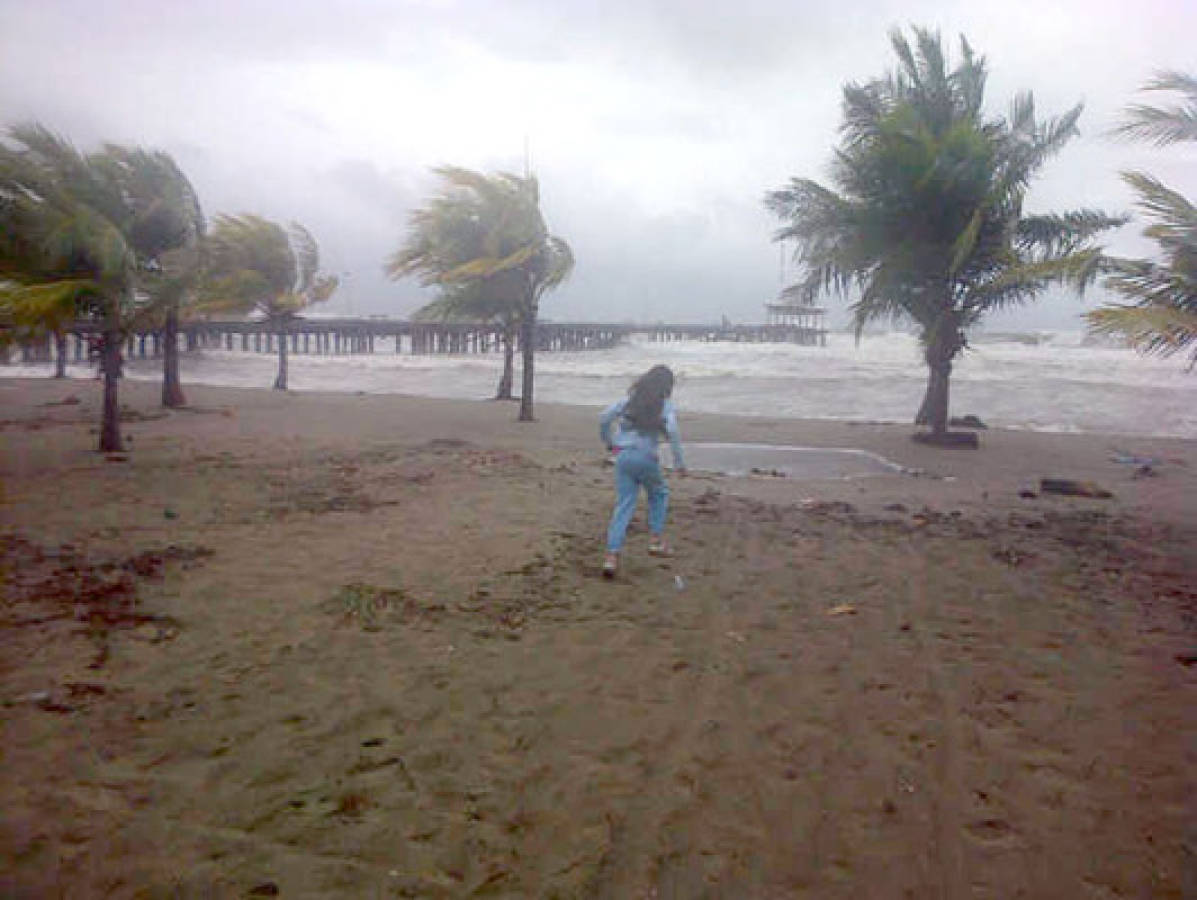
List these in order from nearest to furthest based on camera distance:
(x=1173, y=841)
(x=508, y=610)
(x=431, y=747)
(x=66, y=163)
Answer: (x=1173, y=841) → (x=431, y=747) → (x=508, y=610) → (x=66, y=163)

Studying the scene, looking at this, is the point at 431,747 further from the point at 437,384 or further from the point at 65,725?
the point at 437,384

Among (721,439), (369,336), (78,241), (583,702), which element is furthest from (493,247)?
(369,336)

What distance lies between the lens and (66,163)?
8.88 metres

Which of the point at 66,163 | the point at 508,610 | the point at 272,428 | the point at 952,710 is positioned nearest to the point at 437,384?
the point at 272,428

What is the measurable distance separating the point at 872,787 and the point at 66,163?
33.2 feet

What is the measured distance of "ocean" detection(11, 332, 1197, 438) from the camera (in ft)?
67.0

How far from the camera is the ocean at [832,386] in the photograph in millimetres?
20422

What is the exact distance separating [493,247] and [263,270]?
8167mm

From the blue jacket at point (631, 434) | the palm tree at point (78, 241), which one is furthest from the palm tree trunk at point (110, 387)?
the blue jacket at point (631, 434)

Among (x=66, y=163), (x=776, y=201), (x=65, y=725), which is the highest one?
(x=776, y=201)

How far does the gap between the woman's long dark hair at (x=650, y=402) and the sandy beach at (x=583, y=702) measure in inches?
41.5

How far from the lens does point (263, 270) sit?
2027 centimetres

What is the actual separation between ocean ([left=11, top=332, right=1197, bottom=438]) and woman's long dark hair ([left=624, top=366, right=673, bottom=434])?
1460 cm

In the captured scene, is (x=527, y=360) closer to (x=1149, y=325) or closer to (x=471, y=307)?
(x=471, y=307)
